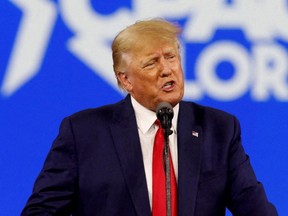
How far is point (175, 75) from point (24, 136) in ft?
3.04

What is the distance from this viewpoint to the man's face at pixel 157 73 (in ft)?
6.21

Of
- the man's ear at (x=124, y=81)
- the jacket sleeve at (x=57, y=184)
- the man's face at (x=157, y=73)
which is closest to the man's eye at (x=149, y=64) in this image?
the man's face at (x=157, y=73)

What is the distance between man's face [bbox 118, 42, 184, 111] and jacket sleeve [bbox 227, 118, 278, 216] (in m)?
0.23

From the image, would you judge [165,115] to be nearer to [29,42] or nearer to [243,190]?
[243,190]

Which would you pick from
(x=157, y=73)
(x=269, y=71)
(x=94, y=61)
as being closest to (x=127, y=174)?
(x=157, y=73)

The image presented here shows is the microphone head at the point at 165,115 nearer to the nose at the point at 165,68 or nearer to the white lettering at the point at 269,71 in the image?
the nose at the point at 165,68

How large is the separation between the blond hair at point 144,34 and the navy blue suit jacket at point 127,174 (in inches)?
8.1

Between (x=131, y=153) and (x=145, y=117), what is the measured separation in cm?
12

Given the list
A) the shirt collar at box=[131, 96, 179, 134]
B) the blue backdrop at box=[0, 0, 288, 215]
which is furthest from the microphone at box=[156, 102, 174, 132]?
the blue backdrop at box=[0, 0, 288, 215]

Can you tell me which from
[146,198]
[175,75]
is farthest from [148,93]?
[146,198]

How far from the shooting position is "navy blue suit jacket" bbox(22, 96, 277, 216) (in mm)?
1873

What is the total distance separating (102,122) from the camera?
200 cm

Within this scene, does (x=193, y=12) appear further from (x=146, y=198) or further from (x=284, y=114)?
(x=146, y=198)

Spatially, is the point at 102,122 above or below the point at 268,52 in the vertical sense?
below
